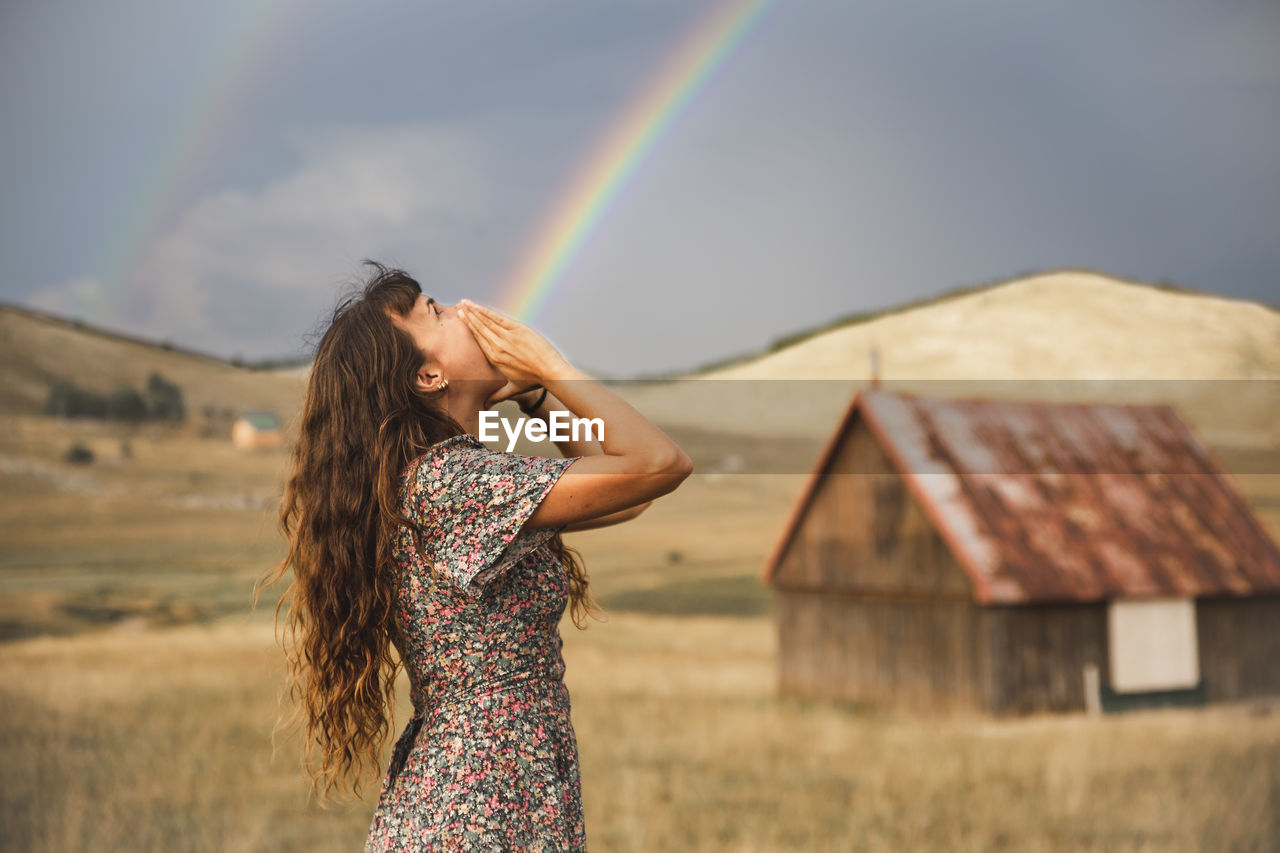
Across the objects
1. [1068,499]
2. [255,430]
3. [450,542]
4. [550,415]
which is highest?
[255,430]

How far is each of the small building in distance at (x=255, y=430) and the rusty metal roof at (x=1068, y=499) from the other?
33.2m

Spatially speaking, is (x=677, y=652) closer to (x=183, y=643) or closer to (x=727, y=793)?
(x=183, y=643)

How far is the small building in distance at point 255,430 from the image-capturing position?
47.4 metres

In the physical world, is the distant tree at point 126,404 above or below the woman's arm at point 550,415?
above

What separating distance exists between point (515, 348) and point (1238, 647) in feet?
55.5

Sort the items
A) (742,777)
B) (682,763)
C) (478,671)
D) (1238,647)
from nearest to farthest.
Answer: (478,671) → (742,777) → (682,763) → (1238,647)

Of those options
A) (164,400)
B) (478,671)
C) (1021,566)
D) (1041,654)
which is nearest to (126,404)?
(164,400)

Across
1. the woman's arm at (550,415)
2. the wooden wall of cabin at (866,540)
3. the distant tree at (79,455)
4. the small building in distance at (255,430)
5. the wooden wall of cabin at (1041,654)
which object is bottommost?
the wooden wall of cabin at (1041,654)

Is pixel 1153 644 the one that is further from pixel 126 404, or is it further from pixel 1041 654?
pixel 126 404

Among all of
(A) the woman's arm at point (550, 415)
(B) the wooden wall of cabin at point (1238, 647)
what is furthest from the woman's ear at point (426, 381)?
(B) the wooden wall of cabin at point (1238, 647)

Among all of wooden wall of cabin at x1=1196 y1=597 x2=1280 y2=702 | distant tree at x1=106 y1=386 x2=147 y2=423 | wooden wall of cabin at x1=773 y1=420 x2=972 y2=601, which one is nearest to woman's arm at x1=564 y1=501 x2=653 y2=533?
wooden wall of cabin at x1=773 y1=420 x2=972 y2=601

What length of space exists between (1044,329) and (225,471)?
3423 centimetres

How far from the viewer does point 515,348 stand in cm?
247

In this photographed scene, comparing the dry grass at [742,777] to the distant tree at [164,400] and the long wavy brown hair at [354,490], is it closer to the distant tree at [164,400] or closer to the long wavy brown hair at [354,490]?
the long wavy brown hair at [354,490]
